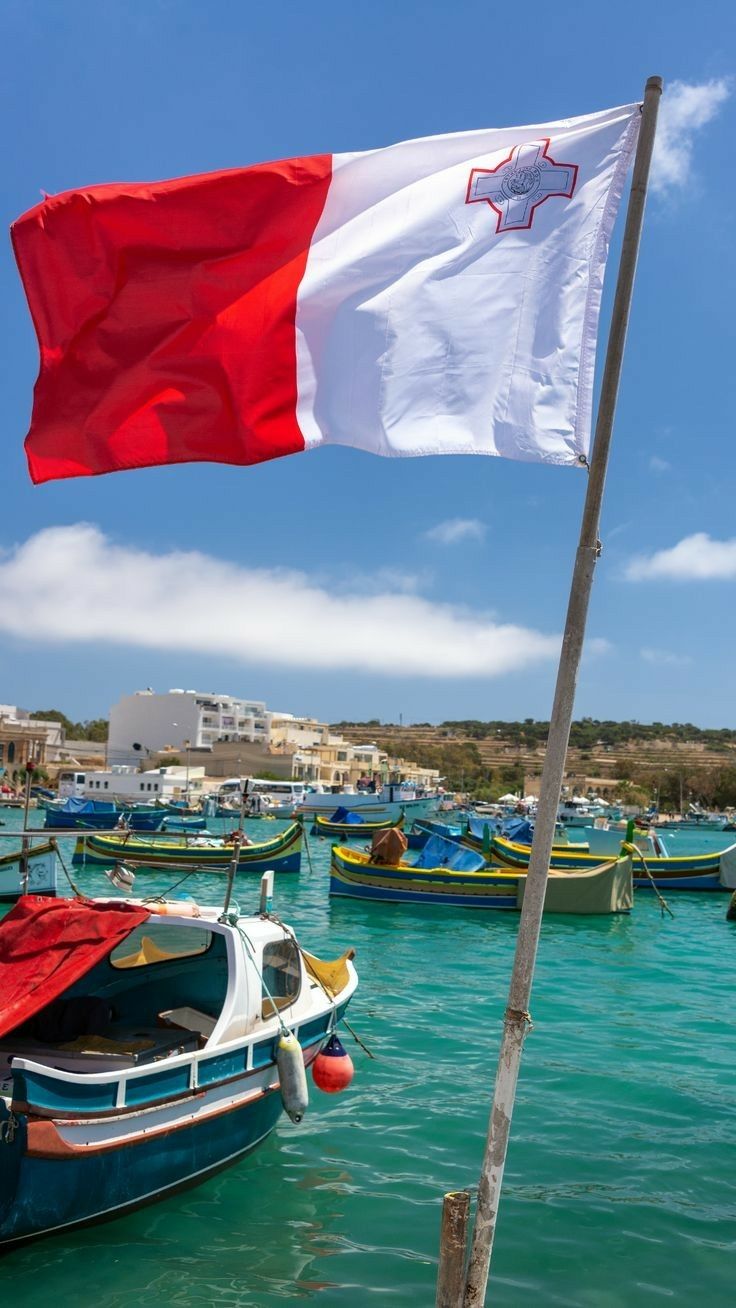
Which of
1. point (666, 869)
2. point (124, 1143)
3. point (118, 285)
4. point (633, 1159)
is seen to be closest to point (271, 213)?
point (118, 285)

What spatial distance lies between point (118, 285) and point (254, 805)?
260 feet

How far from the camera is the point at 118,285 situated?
21.1ft

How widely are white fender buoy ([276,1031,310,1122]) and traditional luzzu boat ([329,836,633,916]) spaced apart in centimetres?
2178

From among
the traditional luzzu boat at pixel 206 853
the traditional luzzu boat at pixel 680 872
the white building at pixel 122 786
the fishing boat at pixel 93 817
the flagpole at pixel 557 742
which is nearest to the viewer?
the flagpole at pixel 557 742

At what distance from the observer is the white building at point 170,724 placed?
5448 inches

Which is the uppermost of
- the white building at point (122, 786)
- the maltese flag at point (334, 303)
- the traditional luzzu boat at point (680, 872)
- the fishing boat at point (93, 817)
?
the maltese flag at point (334, 303)

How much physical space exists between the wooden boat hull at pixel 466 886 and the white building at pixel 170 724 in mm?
106027

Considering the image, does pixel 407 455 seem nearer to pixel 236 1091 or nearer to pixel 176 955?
pixel 236 1091

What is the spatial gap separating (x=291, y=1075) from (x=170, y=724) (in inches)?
5314

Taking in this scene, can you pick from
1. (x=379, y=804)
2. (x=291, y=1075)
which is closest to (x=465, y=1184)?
(x=291, y=1075)

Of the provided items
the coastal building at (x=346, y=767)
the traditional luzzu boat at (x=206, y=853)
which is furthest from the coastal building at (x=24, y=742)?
the traditional luzzu boat at (x=206, y=853)

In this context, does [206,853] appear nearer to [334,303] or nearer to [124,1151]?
[124,1151]

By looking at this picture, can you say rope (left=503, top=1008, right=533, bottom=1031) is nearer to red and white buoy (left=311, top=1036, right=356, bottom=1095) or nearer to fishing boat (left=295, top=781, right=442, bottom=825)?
red and white buoy (left=311, top=1036, right=356, bottom=1095)

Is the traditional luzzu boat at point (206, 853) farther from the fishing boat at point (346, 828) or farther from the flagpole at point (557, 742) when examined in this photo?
the flagpole at point (557, 742)
